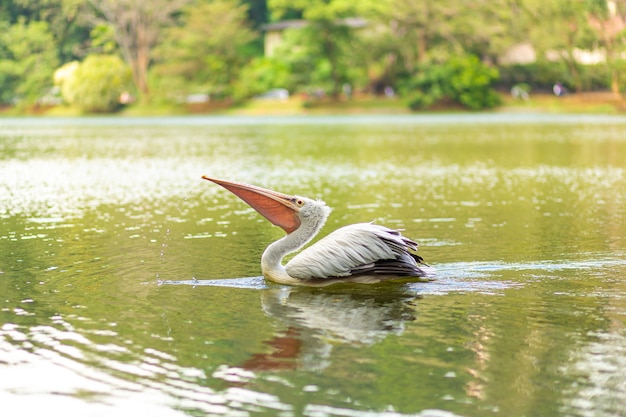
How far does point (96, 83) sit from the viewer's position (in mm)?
64500

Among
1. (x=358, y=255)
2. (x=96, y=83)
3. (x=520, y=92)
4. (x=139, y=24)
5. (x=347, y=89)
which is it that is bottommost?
(x=358, y=255)

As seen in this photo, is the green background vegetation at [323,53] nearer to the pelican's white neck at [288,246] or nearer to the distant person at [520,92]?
the distant person at [520,92]

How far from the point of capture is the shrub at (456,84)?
59.1 metres

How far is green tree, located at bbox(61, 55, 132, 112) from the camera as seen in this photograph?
6456 cm

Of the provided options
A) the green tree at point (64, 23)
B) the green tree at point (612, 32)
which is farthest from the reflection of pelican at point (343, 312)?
the green tree at point (64, 23)

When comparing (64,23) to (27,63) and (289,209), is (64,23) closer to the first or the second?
(27,63)

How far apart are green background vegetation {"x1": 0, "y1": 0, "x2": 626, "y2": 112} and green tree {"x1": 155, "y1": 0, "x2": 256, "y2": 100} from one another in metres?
0.09

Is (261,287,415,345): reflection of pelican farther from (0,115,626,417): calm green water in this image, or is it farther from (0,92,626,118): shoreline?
(0,92,626,118): shoreline

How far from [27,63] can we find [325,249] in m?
65.4

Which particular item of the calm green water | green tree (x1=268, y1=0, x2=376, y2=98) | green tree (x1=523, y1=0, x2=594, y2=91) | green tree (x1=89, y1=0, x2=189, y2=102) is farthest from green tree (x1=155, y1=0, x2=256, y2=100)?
the calm green water

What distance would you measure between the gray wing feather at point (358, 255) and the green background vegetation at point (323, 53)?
167 feet

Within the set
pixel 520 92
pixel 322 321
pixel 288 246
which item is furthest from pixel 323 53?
pixel 322 321

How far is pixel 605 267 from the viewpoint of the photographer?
9.52 meters

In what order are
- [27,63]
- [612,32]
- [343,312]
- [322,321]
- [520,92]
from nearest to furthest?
[322,321], [343,312], [612,32], [520,92], [27,63]
